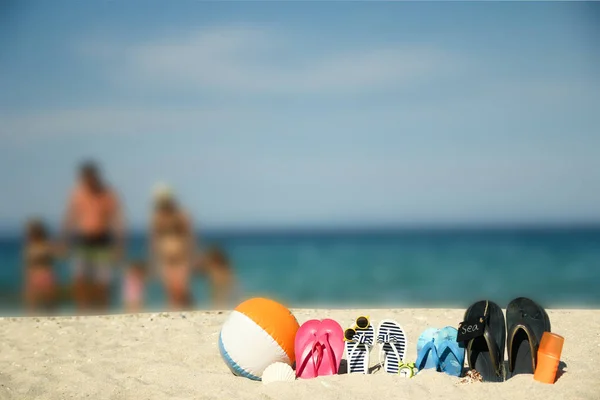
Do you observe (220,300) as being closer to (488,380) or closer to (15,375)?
(15,375)

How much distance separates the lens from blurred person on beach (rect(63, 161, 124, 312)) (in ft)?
33.7

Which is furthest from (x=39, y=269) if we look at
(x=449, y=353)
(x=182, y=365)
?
(x=449, y=353)

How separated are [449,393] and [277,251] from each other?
150 ft

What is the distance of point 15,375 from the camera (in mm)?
6895

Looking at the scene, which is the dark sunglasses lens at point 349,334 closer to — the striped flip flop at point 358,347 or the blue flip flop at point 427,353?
the striped flip flop at point 358,347

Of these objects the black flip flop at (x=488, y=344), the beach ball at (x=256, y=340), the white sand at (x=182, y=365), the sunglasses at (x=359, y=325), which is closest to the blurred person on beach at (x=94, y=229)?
the white sand at (x=182, y=365)

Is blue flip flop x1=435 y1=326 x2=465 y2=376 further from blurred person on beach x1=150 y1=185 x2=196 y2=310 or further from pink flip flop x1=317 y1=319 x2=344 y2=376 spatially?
blurred person on beach x1=150 y1=185 x2=196 y2=310

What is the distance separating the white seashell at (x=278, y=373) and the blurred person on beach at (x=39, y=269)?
6.15 m

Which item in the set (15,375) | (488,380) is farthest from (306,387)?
(15,375)

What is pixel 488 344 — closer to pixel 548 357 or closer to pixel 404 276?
pixel 548 357

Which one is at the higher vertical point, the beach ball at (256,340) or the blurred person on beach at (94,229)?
the blurred person on beach at (94,229)

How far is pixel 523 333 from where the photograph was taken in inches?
239

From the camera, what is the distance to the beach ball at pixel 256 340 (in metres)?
6.49

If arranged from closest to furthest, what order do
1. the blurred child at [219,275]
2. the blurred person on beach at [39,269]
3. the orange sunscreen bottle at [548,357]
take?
the orange sunscreen bottle at [548,357] → the blurred child at [219,275] → the blurred person on beach at [39,269]
